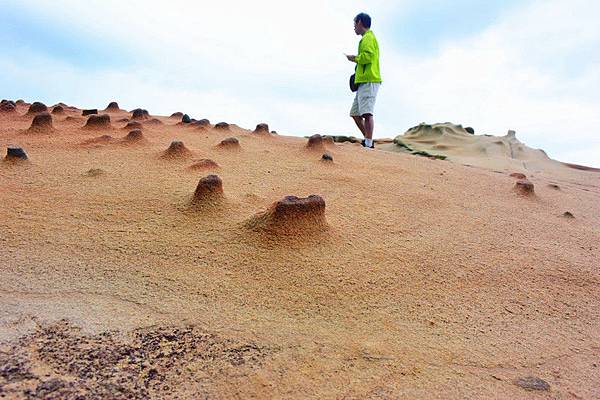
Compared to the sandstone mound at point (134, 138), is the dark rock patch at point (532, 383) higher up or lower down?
lower down

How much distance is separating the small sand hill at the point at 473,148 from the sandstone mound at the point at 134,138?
13.5 feet

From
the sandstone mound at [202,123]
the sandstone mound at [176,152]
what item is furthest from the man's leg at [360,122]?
the sandstone mound at [176,152]

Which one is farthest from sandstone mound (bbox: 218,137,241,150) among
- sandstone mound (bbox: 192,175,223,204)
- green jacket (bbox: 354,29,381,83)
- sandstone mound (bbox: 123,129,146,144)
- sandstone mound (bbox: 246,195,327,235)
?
green jacket (bbox: 354,29,381,83)

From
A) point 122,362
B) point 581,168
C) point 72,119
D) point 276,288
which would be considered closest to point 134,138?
point 72,119

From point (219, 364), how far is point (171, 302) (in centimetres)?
34

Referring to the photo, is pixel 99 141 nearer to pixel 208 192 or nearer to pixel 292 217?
pixel 208 192

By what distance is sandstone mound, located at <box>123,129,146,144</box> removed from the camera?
3.20 m

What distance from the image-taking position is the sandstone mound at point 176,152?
292 cm

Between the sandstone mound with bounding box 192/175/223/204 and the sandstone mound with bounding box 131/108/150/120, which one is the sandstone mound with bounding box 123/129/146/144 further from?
the sandstone mound with bounding box 192/175/223/204

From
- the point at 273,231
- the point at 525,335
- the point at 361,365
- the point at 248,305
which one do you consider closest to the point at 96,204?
the point at 273,231

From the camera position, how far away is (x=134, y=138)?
321cm

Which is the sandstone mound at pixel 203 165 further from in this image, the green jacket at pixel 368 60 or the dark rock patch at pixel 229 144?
the green jacket at pixel 368 60

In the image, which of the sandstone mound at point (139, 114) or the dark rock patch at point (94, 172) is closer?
the dark rock patch at point (94, 172)

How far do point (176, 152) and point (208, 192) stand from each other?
815mm
